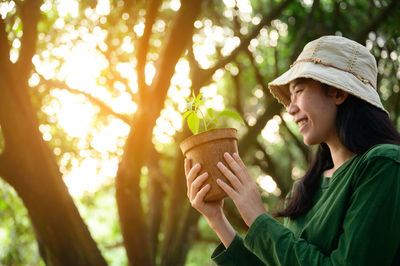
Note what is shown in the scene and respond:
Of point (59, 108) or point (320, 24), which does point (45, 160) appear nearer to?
point (59, 108)

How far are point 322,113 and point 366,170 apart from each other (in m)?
0.32

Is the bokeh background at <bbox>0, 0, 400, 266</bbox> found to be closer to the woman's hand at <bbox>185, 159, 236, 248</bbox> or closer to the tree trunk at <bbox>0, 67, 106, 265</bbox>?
the tree trunk at <bbox>0, 67, 106, 265</bbox>

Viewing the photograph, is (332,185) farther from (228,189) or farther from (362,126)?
(228,189)

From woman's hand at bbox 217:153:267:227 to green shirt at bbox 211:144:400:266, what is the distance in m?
0.05

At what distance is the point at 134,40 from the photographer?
264 inches

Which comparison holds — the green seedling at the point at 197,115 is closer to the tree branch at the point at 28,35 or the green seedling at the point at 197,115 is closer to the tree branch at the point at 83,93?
the tree branch at the point at 28,35

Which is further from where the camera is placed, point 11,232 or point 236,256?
point 11,232

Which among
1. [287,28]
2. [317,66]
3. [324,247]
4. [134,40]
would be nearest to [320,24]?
[287,28]

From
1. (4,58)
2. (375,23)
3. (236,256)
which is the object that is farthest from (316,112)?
(375,23)

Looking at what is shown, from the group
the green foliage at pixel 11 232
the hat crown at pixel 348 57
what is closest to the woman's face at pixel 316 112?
the hat crown at pixel 348 57

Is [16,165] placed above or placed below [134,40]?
below

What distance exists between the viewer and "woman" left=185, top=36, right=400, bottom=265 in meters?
1.44

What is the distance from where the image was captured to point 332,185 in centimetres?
173

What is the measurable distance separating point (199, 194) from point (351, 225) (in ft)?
2.01
